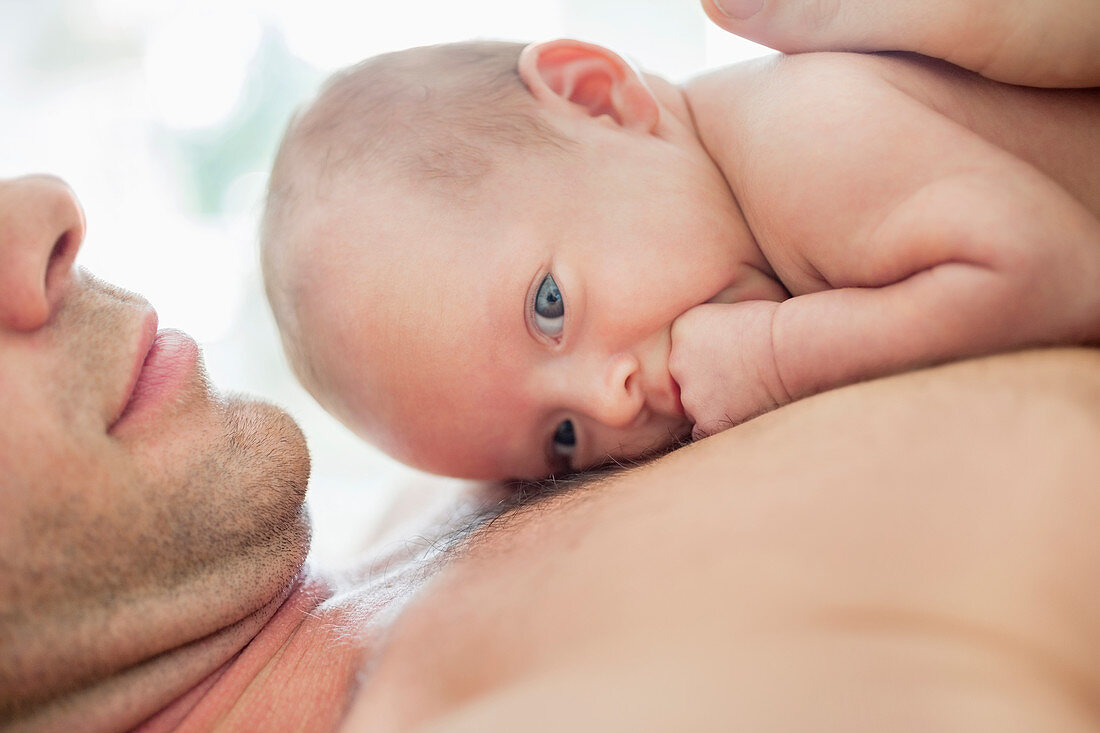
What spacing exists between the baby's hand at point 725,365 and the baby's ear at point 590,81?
38cm

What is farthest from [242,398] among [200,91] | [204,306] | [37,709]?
[200,91]

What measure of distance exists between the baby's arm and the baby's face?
0.12 m

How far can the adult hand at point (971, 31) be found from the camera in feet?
3.79

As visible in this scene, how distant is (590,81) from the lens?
150cm

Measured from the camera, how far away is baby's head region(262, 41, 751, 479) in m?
1.32

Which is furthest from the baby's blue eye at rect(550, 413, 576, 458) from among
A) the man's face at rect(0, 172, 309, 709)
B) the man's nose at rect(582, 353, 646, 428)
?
the man's face at rect(0, 172, 309, 709)

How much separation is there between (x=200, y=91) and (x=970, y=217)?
10.4ft

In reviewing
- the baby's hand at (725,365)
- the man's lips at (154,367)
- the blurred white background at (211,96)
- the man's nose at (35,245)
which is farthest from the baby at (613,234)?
the blurred white background at (211,96)

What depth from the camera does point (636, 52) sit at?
337 cm

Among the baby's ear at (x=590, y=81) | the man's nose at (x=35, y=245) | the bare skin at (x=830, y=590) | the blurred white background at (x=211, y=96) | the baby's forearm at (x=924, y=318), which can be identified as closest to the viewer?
the bare skin at (x=830, y=590)

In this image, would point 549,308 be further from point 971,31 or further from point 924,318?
point 971,31

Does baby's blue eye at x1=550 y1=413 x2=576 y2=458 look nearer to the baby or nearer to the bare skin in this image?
the baby

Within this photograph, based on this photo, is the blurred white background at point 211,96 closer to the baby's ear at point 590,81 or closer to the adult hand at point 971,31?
the baby's ear at point 590,81

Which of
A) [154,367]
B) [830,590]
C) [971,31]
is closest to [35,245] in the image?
[154,367]
